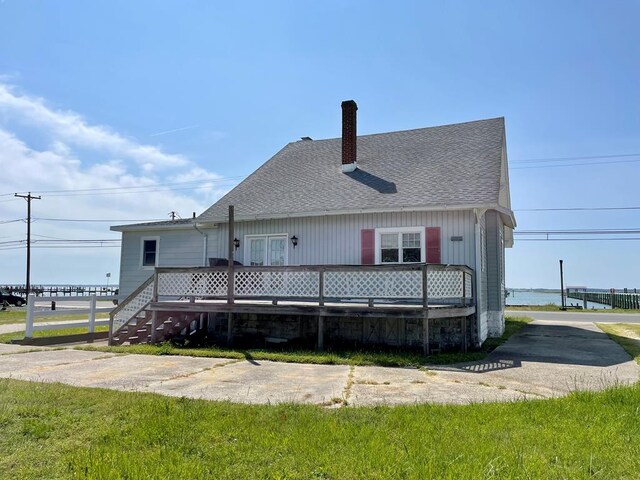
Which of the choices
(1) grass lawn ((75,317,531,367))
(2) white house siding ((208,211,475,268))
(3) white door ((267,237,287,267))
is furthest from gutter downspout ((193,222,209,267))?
(1) grass lawn ((75,317,531,367))

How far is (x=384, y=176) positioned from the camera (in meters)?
14.4

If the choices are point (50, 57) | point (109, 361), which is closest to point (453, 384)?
point (109, 361)

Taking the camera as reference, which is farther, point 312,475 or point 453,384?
point 453,384

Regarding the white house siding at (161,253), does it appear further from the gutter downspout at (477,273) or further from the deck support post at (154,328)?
the gutter downspout at (477,273)

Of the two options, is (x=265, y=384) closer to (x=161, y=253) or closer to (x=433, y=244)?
(x=433, y=244)

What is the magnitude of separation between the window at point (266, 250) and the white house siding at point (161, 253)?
2092 millimetres

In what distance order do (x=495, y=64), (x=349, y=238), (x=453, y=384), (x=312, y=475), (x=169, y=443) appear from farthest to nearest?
(x=495, y=64)
(x=349, y=238)
(x=453, y=384)
(x=169, y=443)
(x=312, y=475)

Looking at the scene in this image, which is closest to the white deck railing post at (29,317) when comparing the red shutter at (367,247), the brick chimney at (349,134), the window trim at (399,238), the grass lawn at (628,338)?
the red shutter at (367,247)

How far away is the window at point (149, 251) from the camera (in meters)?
16.8

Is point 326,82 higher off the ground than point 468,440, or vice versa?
point 326,82

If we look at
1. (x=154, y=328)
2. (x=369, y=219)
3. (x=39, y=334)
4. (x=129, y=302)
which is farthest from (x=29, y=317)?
(x=369, y=219)

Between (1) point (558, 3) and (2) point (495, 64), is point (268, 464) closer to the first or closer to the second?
(1) point (558, 3)

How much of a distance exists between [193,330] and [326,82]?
9.51 m

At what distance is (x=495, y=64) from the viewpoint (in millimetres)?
14594
